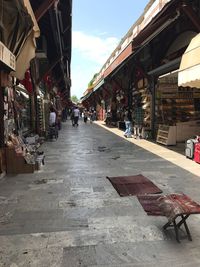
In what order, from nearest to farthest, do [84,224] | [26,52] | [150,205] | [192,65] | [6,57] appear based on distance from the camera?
[84,224] < [150,205] < [6,57] < [192,65] < [26,52]

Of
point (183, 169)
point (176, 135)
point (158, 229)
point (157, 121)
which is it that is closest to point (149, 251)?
point (158, 229)

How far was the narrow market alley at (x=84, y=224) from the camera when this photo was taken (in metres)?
3.90

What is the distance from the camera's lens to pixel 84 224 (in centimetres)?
494

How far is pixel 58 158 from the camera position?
36.8ft

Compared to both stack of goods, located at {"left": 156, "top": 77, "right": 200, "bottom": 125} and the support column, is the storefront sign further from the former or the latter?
the support column

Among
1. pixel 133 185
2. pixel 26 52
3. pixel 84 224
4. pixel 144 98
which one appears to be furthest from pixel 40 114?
pixel 84 224

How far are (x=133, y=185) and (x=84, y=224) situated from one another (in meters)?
2.42

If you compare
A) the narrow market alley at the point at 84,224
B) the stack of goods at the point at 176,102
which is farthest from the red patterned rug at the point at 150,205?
the stack of goods at the point at 176,102

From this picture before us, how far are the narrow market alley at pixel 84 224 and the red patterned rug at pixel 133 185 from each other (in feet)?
0.55

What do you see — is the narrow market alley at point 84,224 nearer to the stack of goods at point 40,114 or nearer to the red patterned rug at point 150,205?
the red patterned rug at point 150,205

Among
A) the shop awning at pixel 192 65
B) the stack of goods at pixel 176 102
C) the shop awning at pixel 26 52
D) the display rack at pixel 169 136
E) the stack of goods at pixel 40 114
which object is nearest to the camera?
the shop awning at pixel 192 65

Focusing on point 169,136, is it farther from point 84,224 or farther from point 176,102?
point 84,224

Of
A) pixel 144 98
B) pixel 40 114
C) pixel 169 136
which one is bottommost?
pixel 169 136

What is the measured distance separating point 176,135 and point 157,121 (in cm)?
254
